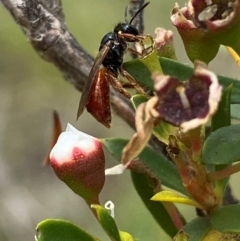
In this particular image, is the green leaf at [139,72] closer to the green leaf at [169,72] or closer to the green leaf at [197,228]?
the green leaf at [169,72]

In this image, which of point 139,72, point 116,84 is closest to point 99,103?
point 116,84

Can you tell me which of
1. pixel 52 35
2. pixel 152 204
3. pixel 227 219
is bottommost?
pixel 152 204

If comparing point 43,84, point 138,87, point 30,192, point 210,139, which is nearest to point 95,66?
point 138,87

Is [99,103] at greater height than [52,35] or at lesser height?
lesser

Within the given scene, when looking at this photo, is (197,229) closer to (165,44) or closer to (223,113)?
(223,113)

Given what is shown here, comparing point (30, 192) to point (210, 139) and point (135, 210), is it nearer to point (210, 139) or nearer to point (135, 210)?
point (135, 210)

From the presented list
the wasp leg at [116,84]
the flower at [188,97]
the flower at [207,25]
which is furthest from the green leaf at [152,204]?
the flower at [188,97]

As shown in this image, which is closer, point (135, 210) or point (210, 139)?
point (210, 139)

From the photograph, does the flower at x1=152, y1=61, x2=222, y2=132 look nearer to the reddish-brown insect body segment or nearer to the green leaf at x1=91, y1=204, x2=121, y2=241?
the green leaf at x1=91, y1=204, x2=121, y2=241
